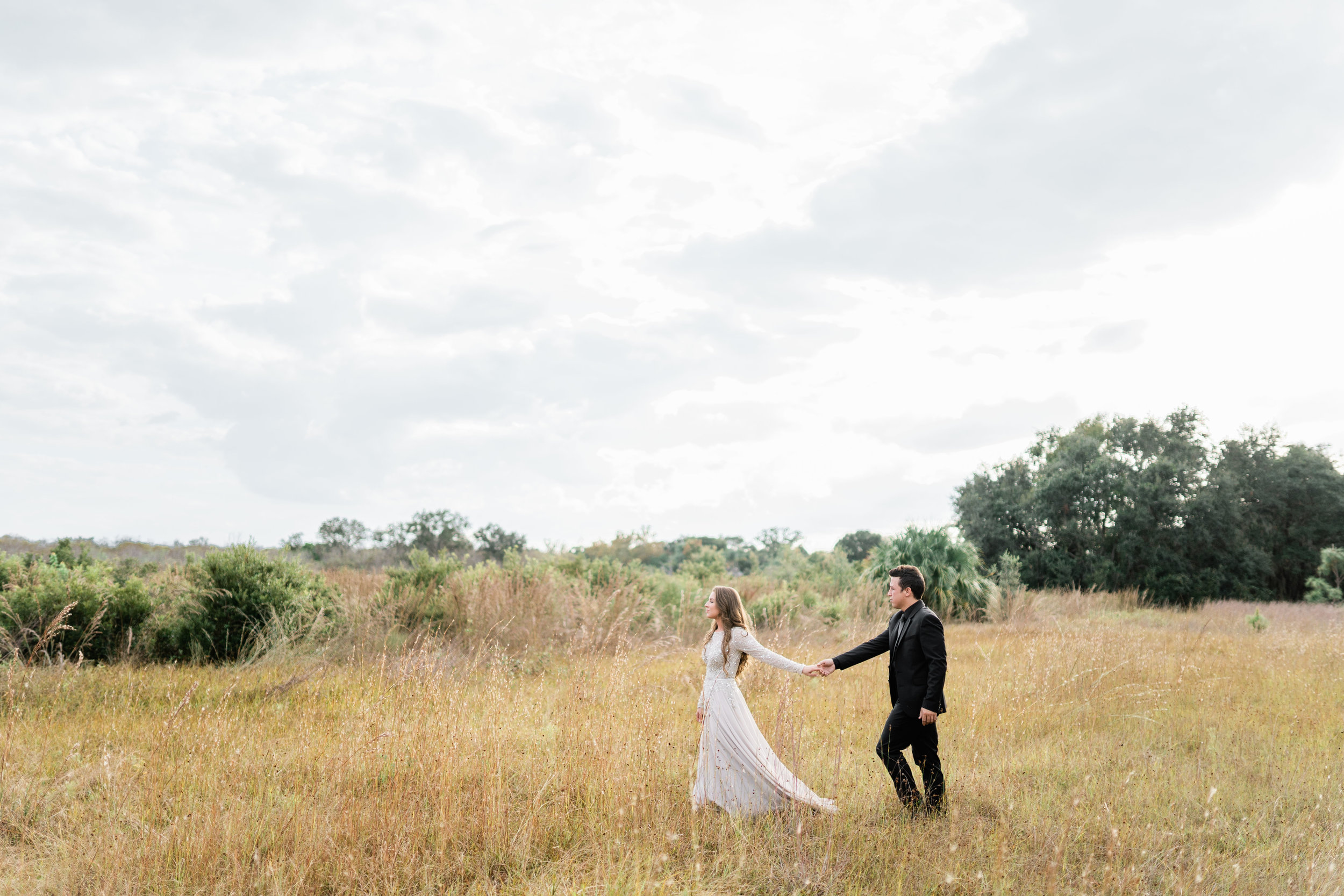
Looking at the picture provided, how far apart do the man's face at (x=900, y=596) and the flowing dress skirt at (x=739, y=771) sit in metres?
1.20

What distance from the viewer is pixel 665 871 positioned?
157 inches

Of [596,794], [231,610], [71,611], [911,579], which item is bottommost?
[596,794]

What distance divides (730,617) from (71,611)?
27.2 feet

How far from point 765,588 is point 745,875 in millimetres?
15251

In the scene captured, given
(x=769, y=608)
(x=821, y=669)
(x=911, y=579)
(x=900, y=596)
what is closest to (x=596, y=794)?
(x=821, y=669)

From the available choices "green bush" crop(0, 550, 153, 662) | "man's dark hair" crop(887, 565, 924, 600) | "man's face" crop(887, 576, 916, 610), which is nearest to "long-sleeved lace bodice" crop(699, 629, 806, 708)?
"man's face" crop(887, 576, 916, 610)

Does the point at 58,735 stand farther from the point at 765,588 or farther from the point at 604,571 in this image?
the point at 765,588

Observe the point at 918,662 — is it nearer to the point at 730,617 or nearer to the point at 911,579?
the point at 911,579

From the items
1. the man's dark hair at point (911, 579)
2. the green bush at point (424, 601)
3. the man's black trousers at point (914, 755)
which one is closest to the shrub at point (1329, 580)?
the green bush at point (424, 601)

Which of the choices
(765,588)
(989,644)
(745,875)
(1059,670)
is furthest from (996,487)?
(745,875)

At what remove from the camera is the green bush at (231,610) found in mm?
10297

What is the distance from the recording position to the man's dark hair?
4887 millimetres

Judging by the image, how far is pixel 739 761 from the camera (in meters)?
4.88

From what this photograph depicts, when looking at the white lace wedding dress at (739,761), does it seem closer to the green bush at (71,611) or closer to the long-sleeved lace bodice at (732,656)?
the long-sleeved lace bodice at (732,656)
